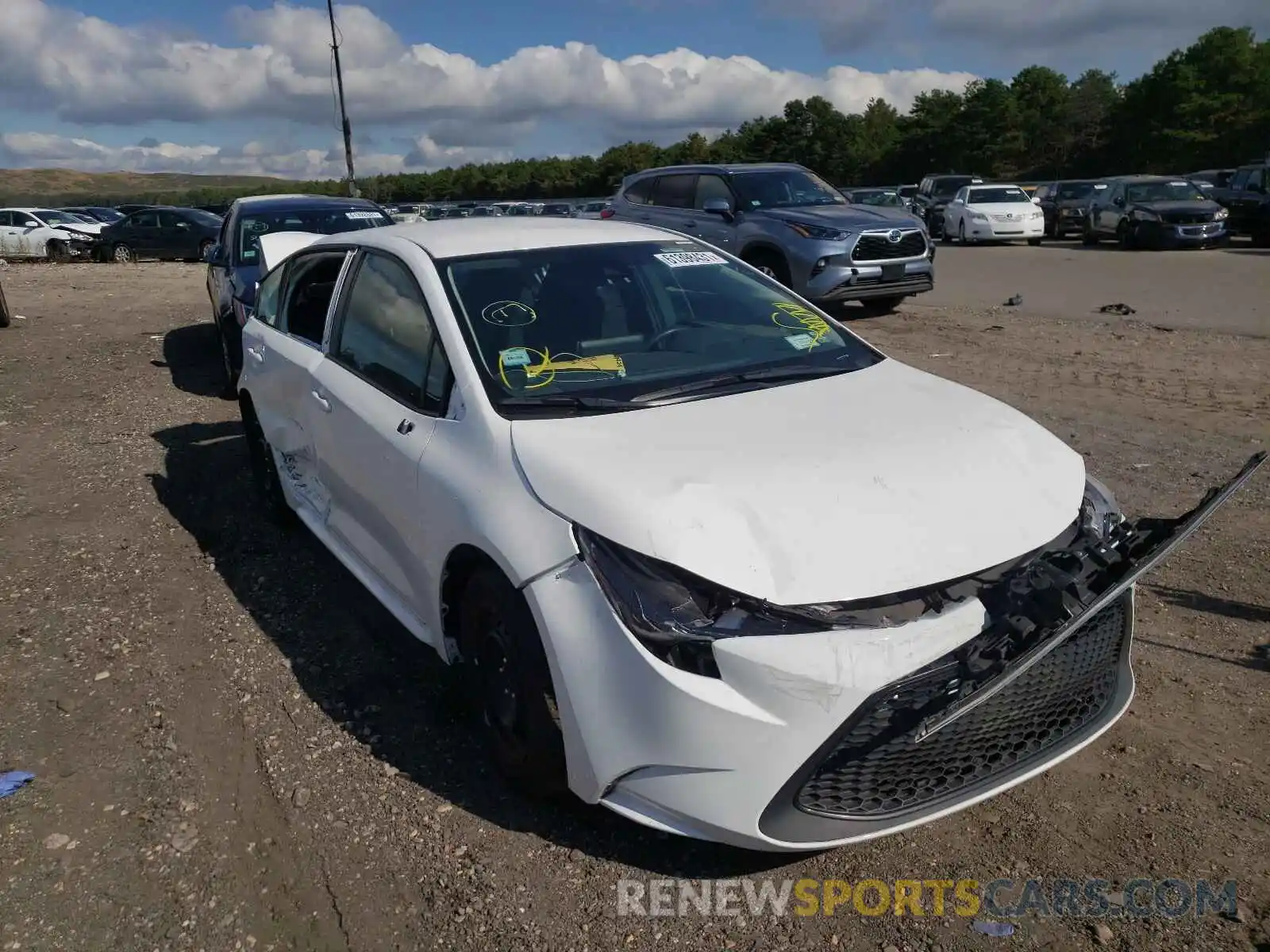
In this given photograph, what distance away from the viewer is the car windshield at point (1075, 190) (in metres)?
27.7

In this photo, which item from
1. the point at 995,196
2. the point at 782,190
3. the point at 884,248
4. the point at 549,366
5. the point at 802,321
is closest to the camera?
the point at 549,366

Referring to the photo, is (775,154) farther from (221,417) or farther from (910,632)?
(910,632)

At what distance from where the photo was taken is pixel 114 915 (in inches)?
111

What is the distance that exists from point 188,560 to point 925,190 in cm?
3295

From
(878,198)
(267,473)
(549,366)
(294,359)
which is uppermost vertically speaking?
(549,366)

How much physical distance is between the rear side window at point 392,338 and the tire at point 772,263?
8372mm

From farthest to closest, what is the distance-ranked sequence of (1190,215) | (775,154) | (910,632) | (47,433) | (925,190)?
(775,154) < (925,190) < (1190,215) < (47,433) < (910,632)

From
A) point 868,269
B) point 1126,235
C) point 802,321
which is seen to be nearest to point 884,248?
point 868,269

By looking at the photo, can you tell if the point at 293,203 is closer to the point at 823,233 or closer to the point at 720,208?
the point at 720,208

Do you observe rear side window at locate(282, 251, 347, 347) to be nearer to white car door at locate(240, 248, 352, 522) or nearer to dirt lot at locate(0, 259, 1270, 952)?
white car door at locate(240, 248, 352, 522)

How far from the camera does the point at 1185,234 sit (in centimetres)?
2147

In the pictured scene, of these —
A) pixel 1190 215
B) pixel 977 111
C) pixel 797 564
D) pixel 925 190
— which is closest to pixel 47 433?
pixel 797 564

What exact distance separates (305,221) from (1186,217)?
18.9 m

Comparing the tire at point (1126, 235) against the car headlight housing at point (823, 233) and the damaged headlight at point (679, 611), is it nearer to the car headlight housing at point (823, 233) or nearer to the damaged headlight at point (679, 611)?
the car headlight housing at point (823, 233)
